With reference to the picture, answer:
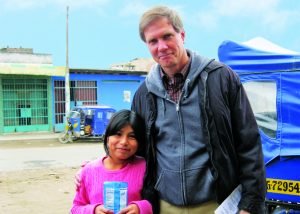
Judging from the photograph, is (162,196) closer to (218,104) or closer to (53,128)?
(218,104)

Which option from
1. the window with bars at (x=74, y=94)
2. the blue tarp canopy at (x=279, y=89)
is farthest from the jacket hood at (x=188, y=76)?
the window with bars at (x=74, y=94)

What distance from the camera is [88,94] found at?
80.6ft

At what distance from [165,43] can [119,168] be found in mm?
790

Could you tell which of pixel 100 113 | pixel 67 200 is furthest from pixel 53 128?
pixel 67 200

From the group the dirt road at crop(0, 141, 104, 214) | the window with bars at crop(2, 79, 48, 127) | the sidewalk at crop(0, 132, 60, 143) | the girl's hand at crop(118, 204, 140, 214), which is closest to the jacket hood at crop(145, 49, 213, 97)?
the girl's hand at crop(118, 204, 140, 214)

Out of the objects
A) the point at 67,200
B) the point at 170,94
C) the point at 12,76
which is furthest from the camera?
the point at 12,76

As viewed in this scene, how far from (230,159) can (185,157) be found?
0.24 m

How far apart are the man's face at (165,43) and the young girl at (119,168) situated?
15.6 inches

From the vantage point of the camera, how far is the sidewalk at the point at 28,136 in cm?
1986

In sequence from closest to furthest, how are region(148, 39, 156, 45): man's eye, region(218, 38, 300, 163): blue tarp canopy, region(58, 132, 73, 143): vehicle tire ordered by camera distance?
region(148, 39, 156, 45): man's eye
region(218, 38, 300, 163): blue tarp canopy
region(58, 132, 73, 143): vehicle tire

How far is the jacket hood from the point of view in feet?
7.45

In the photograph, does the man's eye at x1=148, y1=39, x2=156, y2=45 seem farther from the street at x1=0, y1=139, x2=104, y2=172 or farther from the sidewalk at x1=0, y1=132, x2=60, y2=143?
the sidewalk at x1=0, y1=132, x2=60, y2=143

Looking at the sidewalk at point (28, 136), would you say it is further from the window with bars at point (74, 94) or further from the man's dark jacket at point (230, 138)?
the man's dark jacket at point (230, 138)

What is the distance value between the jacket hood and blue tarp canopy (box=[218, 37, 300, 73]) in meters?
2.94
